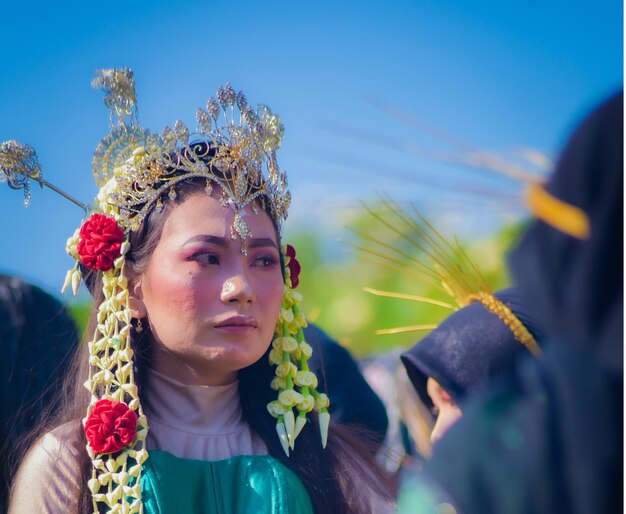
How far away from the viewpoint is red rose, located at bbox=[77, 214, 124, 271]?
8.99 ft

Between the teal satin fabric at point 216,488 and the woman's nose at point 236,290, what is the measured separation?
1.34 ft

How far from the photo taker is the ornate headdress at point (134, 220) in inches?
100

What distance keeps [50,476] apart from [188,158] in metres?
0.93

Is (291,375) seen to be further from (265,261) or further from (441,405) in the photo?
(441,405)

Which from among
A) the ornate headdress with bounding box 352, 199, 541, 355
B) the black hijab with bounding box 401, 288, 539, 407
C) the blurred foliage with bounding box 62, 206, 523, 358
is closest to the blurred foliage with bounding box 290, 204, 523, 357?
the blurred foliage with bounding box 62, 206, 523, 358

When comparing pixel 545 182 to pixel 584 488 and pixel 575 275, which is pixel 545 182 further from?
pixel 584 488

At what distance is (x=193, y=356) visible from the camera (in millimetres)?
2619

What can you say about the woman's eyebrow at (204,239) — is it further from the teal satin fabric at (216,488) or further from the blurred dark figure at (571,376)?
the blurred dark figure at (571,376)

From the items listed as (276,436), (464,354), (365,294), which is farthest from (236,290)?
(365,294)

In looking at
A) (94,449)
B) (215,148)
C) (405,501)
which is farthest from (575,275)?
(215,148)

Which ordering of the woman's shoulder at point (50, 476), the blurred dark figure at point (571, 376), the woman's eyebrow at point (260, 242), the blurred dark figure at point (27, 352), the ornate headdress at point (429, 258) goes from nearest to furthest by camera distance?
the blurred dark figure at point (571, 376)
the woman's shoulder at point (50, 476)
the woman's eyebrow at point (260, 242)
the blurred dark figure at point (27, 352)
the ornate headdress at point (429, 258)

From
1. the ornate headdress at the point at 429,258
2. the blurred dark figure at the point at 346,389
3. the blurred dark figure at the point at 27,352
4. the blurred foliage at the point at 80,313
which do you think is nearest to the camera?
the blurred dark figure at the point at 27,352

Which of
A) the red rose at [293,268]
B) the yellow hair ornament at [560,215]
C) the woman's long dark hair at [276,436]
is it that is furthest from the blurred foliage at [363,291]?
the yellow hair ornament at [560,215]

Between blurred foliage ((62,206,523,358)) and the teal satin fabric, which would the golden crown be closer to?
the teal satin fabric
